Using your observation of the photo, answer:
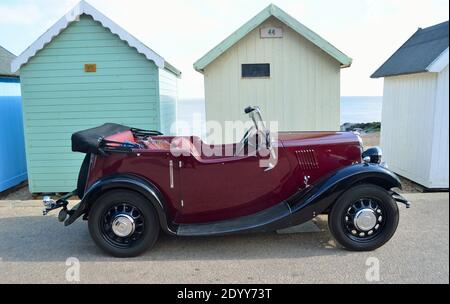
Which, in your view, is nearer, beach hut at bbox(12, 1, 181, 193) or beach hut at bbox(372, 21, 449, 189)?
beach hut at bbox(372, 21, 449, 189)

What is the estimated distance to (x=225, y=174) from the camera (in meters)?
4.36

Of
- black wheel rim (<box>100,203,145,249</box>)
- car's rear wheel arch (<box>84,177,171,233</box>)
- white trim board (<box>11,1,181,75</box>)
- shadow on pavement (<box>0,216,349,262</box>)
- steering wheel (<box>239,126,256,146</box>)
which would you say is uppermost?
white trim board (<box>11,1,181,75</box>)

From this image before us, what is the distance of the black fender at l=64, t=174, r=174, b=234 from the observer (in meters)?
4.14

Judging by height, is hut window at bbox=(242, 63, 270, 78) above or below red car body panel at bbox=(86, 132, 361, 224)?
above

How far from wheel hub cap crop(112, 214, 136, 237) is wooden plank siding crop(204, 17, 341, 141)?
373 cm

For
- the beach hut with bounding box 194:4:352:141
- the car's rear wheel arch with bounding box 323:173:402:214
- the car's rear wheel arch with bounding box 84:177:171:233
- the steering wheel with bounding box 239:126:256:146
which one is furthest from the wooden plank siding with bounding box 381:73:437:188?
the car's rear wheel arch with bounding box 84:177:171:233

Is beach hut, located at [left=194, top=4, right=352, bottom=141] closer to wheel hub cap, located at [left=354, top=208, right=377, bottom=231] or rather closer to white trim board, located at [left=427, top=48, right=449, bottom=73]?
white trim board, located at [left=427, top=48, right=449, bottom=73]

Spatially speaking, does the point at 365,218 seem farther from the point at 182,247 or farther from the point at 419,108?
the point at 419,108

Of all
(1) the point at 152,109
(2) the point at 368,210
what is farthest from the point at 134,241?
(1) the point at 152,109

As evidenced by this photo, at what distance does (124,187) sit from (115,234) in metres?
0.56

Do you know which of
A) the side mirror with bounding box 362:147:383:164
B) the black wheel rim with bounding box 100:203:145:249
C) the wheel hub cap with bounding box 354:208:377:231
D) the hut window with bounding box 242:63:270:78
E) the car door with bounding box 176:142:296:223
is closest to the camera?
the wheel hub cap with bounding box 354:208:377:231

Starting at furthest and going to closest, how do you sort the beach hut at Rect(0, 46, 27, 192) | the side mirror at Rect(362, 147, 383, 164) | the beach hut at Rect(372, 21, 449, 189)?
the beach hut at Rect(0, 46, 27, 192) < the beach hut at Rect(372, 21, 449, 189) < the side mirror at Rect(362, 147, 383, 164)

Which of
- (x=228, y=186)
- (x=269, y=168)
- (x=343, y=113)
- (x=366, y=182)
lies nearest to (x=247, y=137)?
(x=269, y=168)
